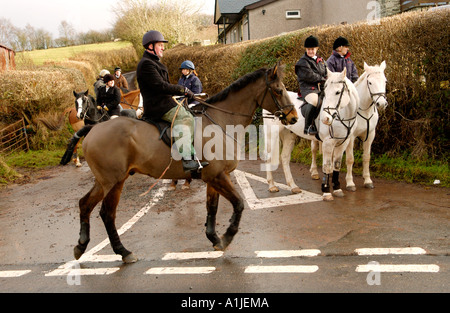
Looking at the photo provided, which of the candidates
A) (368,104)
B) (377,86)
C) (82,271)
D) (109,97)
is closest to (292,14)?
(109,97)

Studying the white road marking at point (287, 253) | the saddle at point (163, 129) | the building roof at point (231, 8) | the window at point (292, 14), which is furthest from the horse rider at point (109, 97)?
the building roof at point (231, 8)

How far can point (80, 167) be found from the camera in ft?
44.5

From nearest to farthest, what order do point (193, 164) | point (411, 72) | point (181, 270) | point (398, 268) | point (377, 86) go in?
point (398, 268)
point (181, 270)
point (193, 164)
point (377, 86)
point (411, 72)

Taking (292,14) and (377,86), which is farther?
(292,14)

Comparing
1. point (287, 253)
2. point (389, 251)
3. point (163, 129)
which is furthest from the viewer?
point (163, 129)

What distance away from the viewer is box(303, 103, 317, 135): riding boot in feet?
26.9

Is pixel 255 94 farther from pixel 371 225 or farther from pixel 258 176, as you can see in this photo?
pixel 258 176

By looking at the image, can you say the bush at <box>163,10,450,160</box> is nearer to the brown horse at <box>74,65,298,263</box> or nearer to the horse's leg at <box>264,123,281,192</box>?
the horse's leg at <box>264,123,281,192</box>

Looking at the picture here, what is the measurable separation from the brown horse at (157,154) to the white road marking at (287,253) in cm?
51

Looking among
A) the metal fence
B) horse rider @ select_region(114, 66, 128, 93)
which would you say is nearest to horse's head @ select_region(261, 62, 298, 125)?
the metal fence

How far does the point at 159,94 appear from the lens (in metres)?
5.63

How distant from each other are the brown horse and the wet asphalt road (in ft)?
1.66

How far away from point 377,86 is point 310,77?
1314mm

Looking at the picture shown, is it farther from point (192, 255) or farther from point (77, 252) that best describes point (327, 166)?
point (77, 252)
